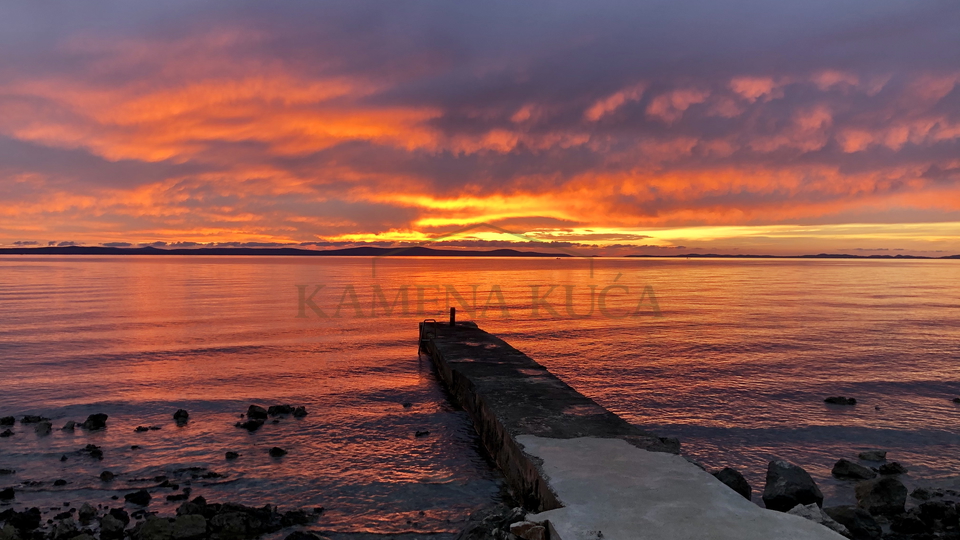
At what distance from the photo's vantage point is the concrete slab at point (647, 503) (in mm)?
7113

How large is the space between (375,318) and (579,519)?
33.9 meters

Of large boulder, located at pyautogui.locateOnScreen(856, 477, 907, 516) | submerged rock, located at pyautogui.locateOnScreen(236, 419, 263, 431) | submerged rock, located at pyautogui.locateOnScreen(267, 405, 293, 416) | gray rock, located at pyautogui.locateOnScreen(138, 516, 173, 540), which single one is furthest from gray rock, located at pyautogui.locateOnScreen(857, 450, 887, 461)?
submerged rock, located at pyautogui.locateOnScreen(236, 419, 263, 431)

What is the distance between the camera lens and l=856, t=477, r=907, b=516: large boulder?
404 inches

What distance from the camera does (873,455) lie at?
13.3m

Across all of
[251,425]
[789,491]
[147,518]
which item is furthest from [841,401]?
[147,518]

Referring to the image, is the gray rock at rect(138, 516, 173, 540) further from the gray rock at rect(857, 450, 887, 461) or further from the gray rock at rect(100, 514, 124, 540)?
the gray rock at rect(857, 450, 887, 461)

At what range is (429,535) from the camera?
32.0 ft

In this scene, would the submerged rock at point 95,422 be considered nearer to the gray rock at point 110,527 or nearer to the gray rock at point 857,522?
the gray rock at point 110,527

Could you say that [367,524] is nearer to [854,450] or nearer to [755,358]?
[854,450]

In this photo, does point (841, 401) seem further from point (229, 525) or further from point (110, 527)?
point (110, 527)

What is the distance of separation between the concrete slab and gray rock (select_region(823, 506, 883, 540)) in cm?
233

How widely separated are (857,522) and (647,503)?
3.97m

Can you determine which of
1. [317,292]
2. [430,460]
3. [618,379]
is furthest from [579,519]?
[317,292]

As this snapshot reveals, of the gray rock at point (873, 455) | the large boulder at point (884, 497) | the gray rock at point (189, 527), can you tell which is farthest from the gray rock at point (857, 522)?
the gray rock at point (189, 527)
